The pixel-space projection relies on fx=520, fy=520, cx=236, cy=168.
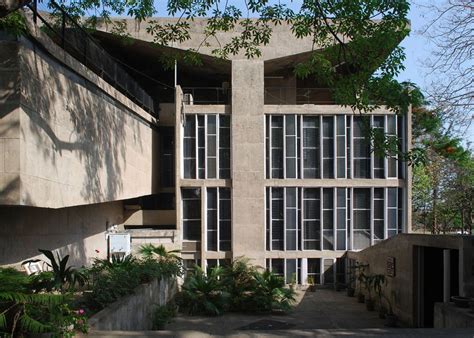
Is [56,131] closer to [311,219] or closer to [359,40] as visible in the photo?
[359,40]

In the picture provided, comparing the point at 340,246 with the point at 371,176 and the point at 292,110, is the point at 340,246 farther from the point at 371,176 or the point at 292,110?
the point at 292,110

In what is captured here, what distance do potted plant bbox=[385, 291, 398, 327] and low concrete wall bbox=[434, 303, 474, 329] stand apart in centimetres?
615

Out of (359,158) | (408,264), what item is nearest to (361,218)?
(359,158)

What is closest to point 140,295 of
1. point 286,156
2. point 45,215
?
point 45,215

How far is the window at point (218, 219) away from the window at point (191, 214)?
0.45 meters

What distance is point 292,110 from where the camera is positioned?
76.7 feet

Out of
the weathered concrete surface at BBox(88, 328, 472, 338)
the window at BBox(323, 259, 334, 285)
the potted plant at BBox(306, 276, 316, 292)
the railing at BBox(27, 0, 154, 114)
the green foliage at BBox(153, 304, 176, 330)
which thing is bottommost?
the potted plant at BBox(306, 276, 316, 292)

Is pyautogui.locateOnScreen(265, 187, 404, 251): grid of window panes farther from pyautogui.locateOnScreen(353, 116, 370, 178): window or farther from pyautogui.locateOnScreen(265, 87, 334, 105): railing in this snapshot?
pyautogui.locateOnScreen(265, 87, 334, 105): railing

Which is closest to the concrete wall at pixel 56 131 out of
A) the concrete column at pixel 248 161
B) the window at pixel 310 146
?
the concrete column at pixel 248 161

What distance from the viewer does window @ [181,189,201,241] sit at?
23234mm

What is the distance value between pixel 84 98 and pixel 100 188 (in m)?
2.75

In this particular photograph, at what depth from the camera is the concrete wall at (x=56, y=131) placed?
8625mm

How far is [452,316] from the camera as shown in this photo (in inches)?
335

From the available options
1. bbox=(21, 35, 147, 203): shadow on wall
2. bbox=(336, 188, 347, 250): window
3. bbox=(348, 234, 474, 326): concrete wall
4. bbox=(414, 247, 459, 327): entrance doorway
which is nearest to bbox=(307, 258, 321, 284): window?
bbox=(336, 188, 347, 250): window
